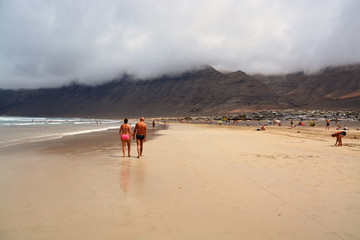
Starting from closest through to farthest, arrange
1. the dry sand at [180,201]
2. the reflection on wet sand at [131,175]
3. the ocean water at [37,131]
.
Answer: the dry sand at [180,201] → the reflection on wet sand at [131,175] → the ocean water at [37,131]

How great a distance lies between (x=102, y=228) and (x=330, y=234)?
359 centimetres

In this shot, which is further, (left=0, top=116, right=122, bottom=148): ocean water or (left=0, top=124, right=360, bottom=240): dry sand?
(left=0, top=116, right=122, bottom=148): ocean water

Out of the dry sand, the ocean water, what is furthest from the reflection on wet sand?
the ocean water

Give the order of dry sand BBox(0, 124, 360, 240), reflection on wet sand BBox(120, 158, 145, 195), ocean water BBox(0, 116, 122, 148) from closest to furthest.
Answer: dry sand BBox(0, 124, 360, 240) → reflection on wet sand BBox(120, 158, 145, 195) → ocean water BBox(0, 116, 122, 148)

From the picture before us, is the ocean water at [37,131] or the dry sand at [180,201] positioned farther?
the ocean water at [37,131]

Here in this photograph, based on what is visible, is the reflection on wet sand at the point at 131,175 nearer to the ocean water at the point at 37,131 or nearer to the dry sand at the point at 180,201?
the dry sand at the point at 180,201

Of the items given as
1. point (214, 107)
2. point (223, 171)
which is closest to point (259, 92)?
point (214, 107)

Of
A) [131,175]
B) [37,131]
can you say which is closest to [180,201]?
[131,175]

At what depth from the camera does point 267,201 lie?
5.34 metres

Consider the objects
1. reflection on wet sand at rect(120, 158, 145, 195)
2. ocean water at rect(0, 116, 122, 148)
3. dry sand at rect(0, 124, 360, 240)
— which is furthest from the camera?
ocean water at rect(0, 116, 122, 148)

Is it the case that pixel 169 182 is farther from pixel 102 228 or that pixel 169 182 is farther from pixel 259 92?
pixel 259 92

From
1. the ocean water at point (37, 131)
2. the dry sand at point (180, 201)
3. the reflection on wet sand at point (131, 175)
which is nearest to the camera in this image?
the dry sand at point (180, 201)

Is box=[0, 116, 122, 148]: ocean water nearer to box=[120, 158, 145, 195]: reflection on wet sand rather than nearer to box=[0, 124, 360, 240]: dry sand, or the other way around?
box=[120, 158, 145, 195]: reflection on wet sand

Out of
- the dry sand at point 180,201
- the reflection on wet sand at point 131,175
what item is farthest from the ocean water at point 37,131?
the dry sand at point 180,201
